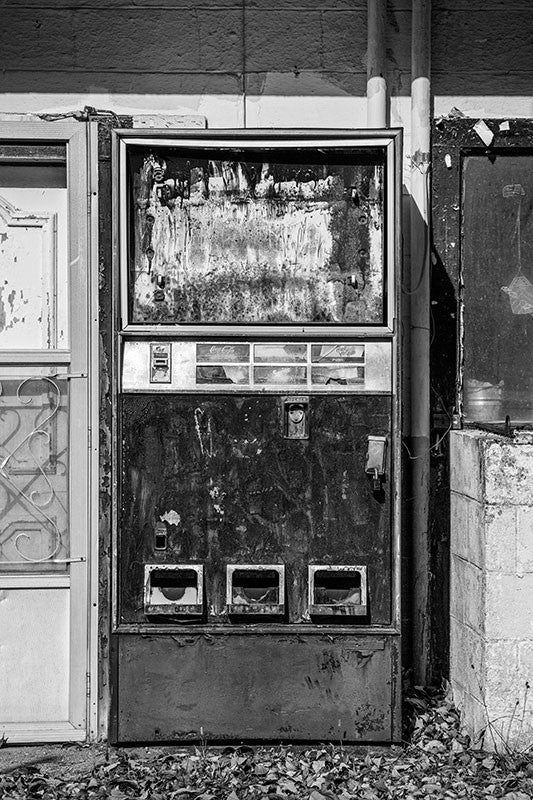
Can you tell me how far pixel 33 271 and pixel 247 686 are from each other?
200 centimetres

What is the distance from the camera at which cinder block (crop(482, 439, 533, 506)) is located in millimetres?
3541

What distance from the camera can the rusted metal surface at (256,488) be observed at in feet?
11.9

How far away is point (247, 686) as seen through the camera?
11.9 ft

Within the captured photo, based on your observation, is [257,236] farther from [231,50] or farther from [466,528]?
[466,528]

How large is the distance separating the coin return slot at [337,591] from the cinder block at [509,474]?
0.60 metres

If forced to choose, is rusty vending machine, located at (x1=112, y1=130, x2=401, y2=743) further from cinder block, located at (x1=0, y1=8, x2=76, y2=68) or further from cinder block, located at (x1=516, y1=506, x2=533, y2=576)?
cinder block, located at (x1=0, y1=8, x2=76, y2=68)

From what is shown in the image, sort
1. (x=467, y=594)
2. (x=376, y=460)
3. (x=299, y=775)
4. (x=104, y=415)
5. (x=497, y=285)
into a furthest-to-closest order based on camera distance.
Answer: (x=497, y=285) → (x=104, y=415) → (x=467, y=594) → (x=376, y=460) → (x=299, y=775)

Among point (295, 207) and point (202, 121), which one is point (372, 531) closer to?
point (295, 207)

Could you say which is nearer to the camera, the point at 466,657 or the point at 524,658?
the point at 524,658

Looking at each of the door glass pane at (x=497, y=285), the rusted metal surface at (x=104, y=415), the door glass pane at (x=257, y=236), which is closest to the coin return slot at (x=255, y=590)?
the rusted metal surface at (x=104, y=415)

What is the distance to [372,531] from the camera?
11.9 feet

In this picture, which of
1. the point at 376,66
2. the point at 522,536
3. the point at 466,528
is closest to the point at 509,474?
the point at 522,536

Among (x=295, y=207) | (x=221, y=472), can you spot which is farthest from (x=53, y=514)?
(x=295, y=207)

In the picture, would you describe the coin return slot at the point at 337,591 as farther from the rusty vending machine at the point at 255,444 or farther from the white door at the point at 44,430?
the white door at the point at 44,430
